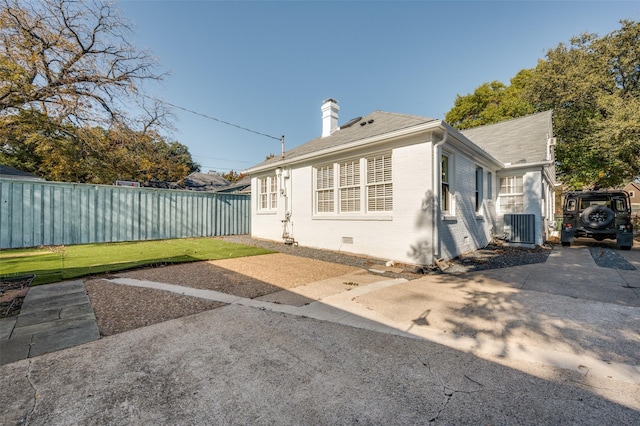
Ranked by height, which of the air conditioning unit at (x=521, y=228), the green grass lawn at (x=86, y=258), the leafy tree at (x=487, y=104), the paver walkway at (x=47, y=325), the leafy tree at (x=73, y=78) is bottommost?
the paver walkway at (x=47, y=325)

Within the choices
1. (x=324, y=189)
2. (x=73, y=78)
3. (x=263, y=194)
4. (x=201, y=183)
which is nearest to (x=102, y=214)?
(x=263, y=194)

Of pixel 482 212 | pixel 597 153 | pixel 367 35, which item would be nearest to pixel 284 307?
pixel 482 212

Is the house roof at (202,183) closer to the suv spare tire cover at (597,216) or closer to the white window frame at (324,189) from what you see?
the white window frame at (324,189)

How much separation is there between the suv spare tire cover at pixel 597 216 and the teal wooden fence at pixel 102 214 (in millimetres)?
15215

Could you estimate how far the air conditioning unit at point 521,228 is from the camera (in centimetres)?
988

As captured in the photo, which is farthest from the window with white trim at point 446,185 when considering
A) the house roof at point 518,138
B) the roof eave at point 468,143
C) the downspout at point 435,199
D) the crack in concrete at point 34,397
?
the crack in concrete at point 34,397

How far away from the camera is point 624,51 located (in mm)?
18438

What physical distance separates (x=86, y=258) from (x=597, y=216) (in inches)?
673

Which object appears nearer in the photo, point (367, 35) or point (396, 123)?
point (396, 123)

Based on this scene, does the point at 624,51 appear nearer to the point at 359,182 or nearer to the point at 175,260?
the point at 359,182

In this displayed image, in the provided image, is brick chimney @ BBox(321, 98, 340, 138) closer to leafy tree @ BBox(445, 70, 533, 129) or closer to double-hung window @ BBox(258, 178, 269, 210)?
double-hung window @ BBox(258, 178, 269, 210)

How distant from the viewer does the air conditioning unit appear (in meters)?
9.88

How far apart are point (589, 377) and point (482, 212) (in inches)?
352

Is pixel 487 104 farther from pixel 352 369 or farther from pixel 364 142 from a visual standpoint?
pixel 352 369
